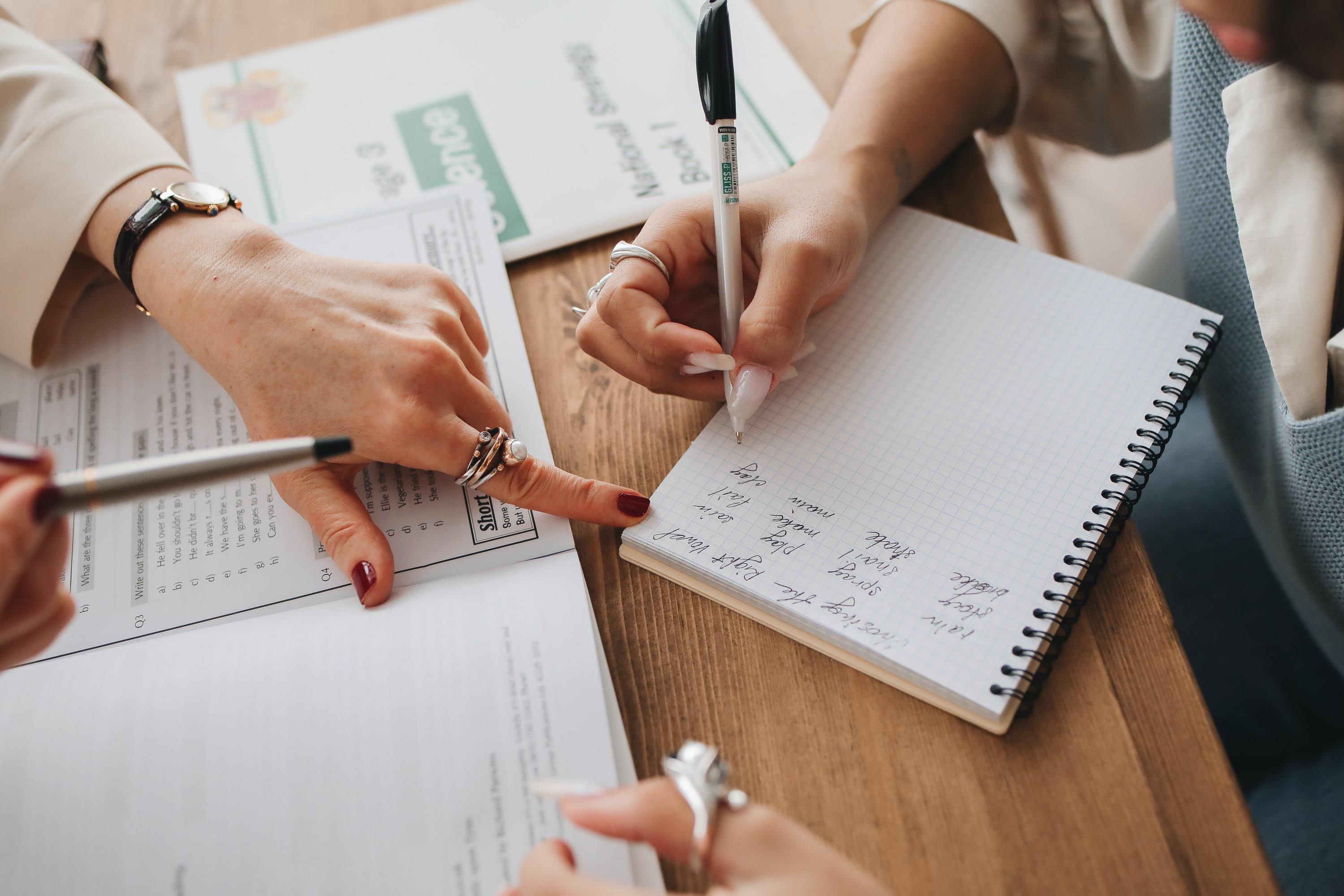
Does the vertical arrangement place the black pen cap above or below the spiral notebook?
above

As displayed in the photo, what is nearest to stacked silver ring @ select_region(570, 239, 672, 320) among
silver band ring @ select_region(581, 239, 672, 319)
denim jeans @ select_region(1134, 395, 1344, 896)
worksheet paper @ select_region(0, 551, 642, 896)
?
silver band ring @ select_region(581, 239, 672, 319)

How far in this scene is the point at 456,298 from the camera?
2.13 ft

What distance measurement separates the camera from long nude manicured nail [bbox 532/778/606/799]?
1.44 feet

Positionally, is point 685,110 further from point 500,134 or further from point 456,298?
point 456,298

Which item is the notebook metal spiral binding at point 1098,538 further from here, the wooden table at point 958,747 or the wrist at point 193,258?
the wrist at point 193,258

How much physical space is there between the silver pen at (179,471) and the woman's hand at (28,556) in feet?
0.03

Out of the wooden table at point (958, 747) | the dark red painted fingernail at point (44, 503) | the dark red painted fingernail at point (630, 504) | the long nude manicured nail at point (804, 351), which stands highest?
the dark red painted fingernail at point (44, 503)

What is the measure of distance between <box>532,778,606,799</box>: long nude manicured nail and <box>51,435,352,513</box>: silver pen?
21 cm

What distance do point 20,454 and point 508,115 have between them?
61 cm

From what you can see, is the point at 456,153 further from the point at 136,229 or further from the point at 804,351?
the point at 804,351

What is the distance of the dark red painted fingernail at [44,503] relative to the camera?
1.22 ft

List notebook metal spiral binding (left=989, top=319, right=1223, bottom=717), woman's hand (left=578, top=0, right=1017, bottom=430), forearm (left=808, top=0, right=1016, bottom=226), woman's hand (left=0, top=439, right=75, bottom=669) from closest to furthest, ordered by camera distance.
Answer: woman's hand (left=0, top=439, right=75, bottom=669) → notebook metal spiral binding (left=989, top=319, right=1223, bottom=717) → woman's hand (left=578, top=0, right=1017, bottom=430) → forearm (left=808, top=0, right=1016, bottom=226)

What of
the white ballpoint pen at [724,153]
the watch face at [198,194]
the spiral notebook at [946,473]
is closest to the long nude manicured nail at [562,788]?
the spiral notebook at [946,473]

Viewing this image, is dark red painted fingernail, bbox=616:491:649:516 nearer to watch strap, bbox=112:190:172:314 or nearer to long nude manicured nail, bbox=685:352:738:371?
long nude manicured nail, bbox=685:352:738:371
